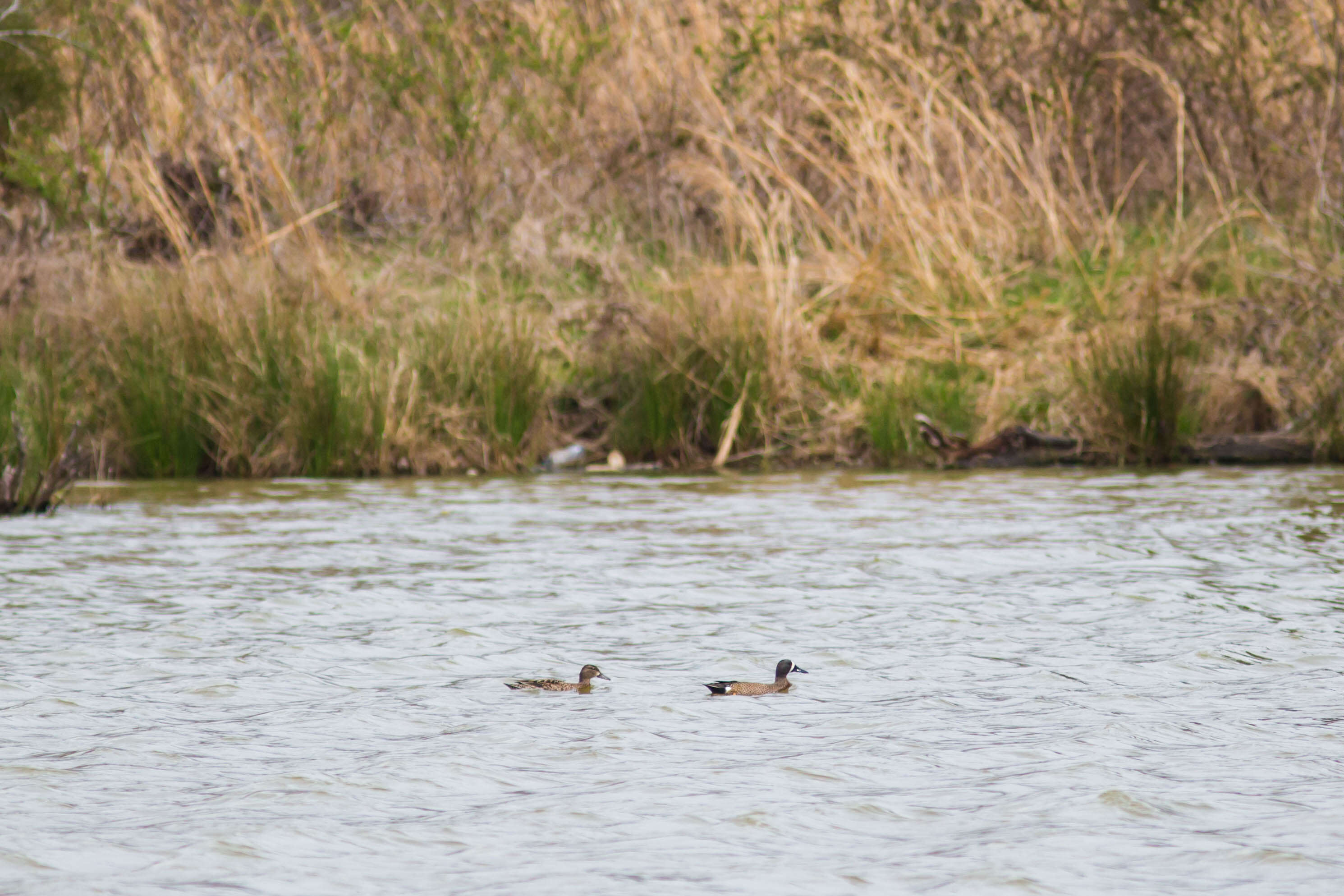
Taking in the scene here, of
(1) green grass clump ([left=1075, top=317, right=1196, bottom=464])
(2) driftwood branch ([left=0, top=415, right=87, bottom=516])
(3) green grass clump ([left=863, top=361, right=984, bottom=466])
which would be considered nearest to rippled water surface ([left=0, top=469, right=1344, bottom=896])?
(2) driftwood branch ([left=0, top=415, right=87, bottom=516])

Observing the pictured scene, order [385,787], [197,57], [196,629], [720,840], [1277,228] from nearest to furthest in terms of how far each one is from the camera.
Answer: [720,840], [385,787], [196,629], [1277,228], [197,57]

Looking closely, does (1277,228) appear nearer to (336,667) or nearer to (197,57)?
(336,667)

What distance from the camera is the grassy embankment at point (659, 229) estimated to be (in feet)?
33.0

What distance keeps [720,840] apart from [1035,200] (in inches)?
403

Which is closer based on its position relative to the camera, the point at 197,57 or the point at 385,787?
the point at 385,787

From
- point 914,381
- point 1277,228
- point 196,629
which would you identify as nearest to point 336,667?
point 196,629

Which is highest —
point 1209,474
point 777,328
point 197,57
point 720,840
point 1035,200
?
point 197,57

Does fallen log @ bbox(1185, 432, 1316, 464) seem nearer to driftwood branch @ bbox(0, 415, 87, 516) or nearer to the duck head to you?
driftwood branch @ bbox(0, 415, 87, 516)

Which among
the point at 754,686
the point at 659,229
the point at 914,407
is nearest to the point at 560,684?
the point at 754,686

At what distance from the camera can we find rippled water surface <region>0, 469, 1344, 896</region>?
3.19m

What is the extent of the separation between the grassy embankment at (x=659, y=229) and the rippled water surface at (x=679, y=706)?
2.35m

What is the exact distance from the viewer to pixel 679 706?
4.36 m

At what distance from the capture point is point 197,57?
49.0 feet

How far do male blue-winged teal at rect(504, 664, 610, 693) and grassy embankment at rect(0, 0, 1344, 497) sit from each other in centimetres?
468
